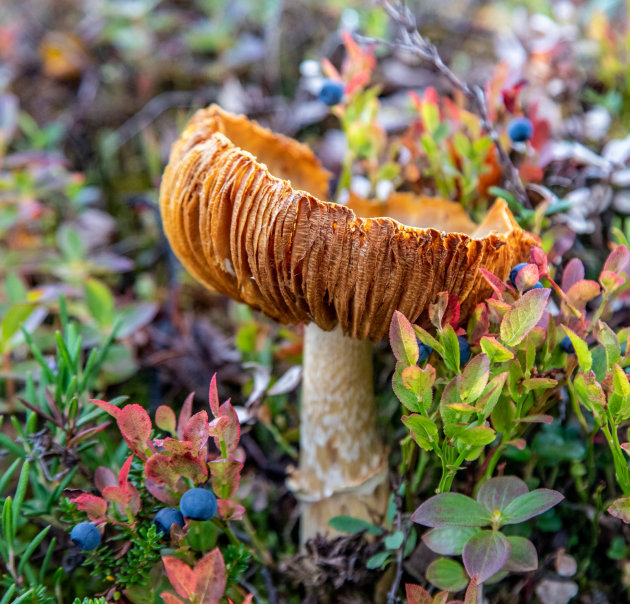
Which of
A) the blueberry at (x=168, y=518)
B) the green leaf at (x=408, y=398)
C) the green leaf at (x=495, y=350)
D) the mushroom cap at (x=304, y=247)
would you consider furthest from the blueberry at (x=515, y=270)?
the blueberry at (x=168, y=518)

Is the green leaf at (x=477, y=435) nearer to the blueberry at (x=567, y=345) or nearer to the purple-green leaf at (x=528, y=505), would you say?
the purple-green leaf at (x=528, y=505)

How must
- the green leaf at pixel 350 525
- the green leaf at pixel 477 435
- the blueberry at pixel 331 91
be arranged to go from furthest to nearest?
1. the blueberry at pixel 331 91
2. the green leaf at pixel 350 525
3. the green leaf at pixel 477 435

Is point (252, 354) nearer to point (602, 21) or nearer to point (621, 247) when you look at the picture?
point (621, 247)

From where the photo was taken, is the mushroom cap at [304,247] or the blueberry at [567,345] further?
the blueberry at [567,345]

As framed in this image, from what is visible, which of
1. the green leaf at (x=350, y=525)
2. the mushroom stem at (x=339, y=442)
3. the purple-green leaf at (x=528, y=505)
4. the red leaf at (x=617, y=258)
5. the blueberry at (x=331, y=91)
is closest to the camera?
the purple-green leaf at (x=528, y=505)

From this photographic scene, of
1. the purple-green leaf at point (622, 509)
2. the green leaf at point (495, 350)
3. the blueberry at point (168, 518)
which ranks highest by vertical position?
the green leaf at point (495, 350)

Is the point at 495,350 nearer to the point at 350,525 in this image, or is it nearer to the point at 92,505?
the point at 350,525
